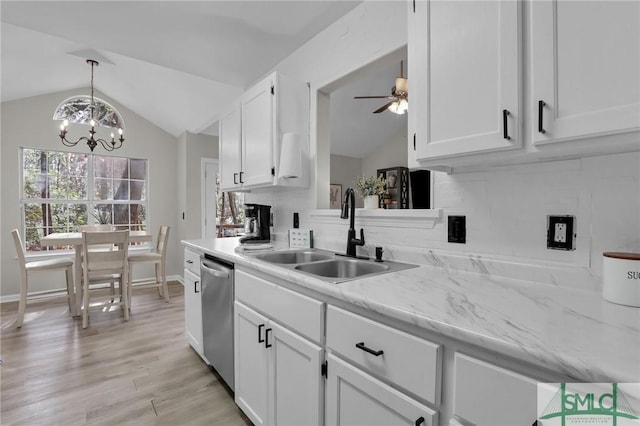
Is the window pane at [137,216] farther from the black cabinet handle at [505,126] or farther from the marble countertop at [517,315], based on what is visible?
the black cabinet handle at [505,126]

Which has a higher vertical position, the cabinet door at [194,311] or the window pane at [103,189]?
the window pane at [103,189]

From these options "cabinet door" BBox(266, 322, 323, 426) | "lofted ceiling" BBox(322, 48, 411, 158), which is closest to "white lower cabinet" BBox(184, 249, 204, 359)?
"cabinet door" BBox(266, 322, 323, 426)

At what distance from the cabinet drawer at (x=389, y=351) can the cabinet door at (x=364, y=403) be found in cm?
3

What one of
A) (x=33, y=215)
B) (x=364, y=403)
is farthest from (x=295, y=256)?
(x=33, y=215)

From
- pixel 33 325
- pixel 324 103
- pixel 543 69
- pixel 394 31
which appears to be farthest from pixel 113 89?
pixel 543 69

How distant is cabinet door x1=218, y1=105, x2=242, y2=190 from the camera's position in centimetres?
263

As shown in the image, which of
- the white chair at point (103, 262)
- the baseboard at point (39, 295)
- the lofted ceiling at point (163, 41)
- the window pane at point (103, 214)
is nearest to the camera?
the lofted ceiling at point (163, 41)

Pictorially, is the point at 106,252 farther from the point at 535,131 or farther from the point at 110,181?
the point at 535,131

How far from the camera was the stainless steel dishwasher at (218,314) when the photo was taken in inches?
72.7

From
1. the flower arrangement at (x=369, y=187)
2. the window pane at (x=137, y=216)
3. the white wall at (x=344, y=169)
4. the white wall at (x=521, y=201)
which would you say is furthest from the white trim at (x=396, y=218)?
the window pane at (x=137, y=216)

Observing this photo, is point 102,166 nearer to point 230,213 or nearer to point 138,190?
point 138,190

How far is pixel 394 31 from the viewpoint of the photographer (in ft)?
5.49
